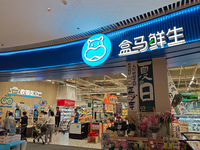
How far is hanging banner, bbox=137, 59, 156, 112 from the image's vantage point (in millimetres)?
3762

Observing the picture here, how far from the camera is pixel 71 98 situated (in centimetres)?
1489

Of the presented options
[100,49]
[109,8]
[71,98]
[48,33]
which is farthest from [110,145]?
[71,98]

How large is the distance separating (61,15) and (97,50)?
117 centimetres

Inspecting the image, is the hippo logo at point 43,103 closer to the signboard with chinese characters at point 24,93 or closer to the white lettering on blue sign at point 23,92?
the signboard with chinese characters at point 24,93

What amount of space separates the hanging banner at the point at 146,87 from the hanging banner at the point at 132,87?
101mm

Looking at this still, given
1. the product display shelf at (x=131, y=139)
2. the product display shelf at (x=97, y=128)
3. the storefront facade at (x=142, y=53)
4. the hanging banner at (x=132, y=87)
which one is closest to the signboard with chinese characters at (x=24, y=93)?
the product display shelf at (x=97, y=128)

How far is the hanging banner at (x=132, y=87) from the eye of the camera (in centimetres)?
395

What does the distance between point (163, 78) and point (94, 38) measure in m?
1.97

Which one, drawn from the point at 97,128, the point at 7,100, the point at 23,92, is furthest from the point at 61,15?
the point at 23,92

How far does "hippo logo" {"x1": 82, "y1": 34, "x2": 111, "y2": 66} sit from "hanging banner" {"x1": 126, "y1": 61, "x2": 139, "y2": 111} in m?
0.84

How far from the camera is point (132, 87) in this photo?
405 cm

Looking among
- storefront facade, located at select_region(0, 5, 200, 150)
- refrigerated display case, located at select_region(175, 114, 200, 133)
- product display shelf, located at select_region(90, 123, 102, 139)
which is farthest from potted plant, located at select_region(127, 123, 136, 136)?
product display shelf, located at select_region(90, 123, 102, 139)

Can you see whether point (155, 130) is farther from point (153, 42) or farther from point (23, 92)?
point (23, 92)

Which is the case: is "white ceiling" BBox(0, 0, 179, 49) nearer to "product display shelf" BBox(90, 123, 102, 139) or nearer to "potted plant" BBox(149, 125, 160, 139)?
"potted plant" BBox(149, 125, 160, 139)
